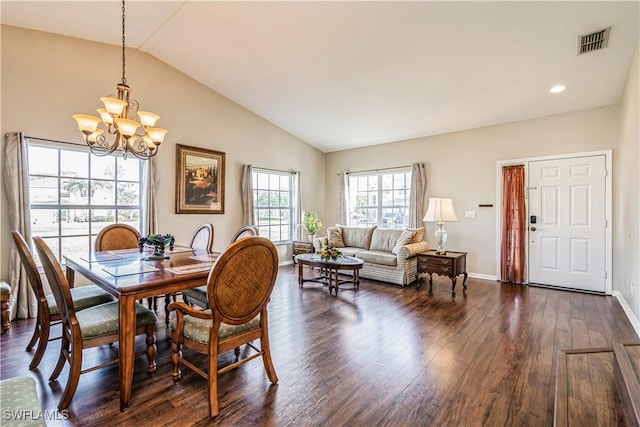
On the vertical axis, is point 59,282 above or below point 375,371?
above

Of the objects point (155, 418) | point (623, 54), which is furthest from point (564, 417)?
point (623, 54)

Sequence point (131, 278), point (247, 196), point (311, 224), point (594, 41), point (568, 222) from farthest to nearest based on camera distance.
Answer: point (311, 224)
point (247, 196)
point (568, 222)
point (594, 41)
point (131, 278)

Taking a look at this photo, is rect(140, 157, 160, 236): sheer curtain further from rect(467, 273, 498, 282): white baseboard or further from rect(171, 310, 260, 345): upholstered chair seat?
rect(467, 273, 498, 282): white baseboard

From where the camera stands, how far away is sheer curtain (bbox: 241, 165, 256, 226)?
18.9ft

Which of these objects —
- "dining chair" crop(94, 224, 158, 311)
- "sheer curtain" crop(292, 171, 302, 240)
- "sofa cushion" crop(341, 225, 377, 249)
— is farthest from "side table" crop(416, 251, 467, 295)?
A: "dining chair" crop(94, 224, 158, 311)

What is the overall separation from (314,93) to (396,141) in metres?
2.29

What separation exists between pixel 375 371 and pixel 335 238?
3795 mm

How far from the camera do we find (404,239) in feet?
16.1

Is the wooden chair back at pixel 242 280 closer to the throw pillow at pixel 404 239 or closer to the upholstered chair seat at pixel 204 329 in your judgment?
the upholstered chair seat at pixel 204 329

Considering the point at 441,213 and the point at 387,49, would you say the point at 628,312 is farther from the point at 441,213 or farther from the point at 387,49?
the point at 387,49

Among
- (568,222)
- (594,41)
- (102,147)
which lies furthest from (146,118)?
(568,222)

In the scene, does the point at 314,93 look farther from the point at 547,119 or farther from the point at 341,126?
the point at 547,119

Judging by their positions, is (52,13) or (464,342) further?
(52,13)

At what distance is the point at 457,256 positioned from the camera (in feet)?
14.9
